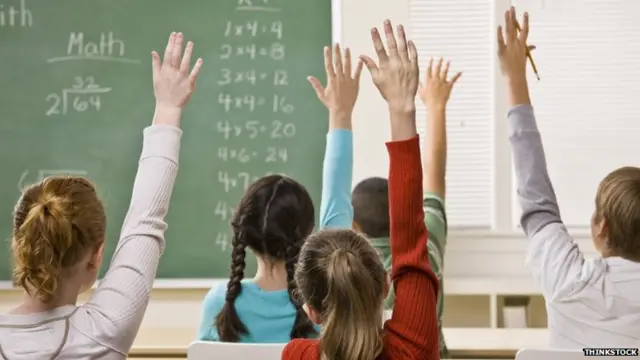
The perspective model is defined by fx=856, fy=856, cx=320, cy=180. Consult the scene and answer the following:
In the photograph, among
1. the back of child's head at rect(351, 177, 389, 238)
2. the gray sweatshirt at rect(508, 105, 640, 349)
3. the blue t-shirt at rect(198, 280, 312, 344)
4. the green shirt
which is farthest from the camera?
the back of child's head at rect(351, 177, 389, 238)

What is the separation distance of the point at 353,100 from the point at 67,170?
5.89ft

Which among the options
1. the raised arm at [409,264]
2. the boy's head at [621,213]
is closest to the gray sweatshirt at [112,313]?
the raised arm at [409,264]

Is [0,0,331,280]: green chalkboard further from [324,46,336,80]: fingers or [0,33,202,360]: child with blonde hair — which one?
[0,33,202,360]: child with blonde hair

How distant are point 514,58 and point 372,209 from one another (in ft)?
2.20

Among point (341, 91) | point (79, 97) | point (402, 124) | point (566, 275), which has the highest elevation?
point (79, 97)

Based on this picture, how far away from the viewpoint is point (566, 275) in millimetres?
1842

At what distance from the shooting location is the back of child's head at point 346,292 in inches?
55.5

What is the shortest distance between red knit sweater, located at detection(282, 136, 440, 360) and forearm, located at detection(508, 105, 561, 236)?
54 centimetres

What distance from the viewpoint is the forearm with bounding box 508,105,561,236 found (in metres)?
1.91

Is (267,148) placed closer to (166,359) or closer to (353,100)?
(166,359)

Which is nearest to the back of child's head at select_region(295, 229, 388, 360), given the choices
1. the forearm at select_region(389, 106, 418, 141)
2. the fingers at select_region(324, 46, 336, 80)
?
the forearm at select_region(389, 106, 418, 141)

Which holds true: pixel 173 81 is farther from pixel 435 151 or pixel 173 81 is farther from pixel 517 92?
pixel 435 151

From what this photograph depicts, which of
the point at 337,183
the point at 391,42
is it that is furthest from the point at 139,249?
the point at 337,183

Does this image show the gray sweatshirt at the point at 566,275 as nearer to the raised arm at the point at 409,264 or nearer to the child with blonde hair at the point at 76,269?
the raised arm at the point at 409,264
